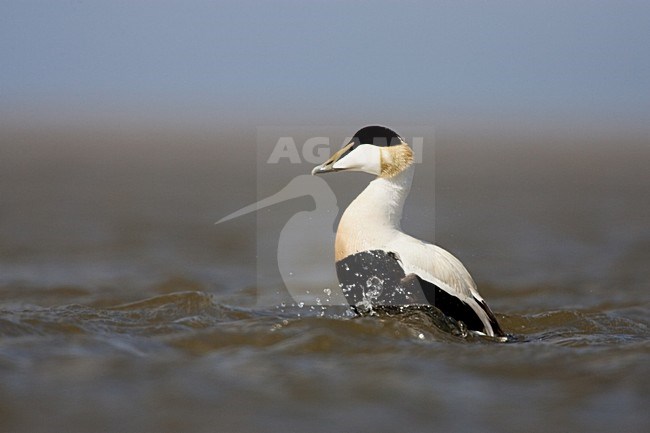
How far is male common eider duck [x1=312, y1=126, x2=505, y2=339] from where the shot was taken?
24.9 feet

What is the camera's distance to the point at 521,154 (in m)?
41.2

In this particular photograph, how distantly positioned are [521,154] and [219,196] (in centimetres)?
2342

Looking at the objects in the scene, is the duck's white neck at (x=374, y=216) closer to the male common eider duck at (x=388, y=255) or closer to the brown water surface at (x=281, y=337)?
the male common eider duck at (x=388, y=255)

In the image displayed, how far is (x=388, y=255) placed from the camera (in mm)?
7602

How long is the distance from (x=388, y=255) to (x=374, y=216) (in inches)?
12.8

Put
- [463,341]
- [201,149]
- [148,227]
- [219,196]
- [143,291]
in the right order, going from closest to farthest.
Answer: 1. [463,341]
2. [143,291]
3. [148,227]
4. [219,196]
5. [201,149]

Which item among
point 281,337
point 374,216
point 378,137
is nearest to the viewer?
point 281,337

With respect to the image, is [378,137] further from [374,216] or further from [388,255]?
[388,255]

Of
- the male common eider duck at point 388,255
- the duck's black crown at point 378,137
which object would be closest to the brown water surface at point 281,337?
the male common eider duck at point 388,255

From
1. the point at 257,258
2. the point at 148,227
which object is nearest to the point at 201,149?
the point at 148,227

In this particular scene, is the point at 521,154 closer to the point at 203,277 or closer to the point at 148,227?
the point at 148,227

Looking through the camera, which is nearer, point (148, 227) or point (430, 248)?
point (430, 248)

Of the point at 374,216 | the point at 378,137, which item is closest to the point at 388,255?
the point at 374,216

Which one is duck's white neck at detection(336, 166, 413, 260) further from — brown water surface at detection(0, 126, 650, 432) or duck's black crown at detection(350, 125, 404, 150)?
brown water surface at detection(0, 126, 650, 432)
